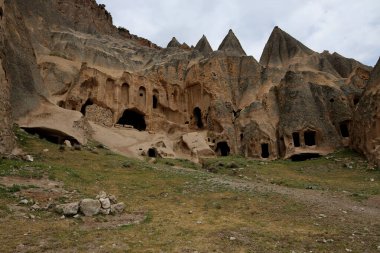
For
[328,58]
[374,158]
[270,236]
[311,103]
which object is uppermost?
[328,58]

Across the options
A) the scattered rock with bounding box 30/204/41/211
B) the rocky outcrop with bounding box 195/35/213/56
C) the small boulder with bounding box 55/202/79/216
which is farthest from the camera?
the rocky outcrop with bounding box 195/35/213/56

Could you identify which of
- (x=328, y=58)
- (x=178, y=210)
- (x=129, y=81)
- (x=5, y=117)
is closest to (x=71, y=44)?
(x=129, y=81)

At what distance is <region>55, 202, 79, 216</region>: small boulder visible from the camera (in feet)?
43.7

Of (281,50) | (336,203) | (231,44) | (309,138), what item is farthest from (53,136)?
(281,50)

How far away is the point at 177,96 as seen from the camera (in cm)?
5194

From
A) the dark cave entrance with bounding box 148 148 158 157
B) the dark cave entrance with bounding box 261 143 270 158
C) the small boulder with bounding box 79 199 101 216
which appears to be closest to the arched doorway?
the dark cave entrance with bounding box 148 148 158 157

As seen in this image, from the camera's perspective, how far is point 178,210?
1525 centimetres

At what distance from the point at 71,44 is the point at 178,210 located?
42722mm

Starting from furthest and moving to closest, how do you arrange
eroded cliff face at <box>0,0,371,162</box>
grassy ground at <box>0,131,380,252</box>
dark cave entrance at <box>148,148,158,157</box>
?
dark cave entrance at <box>148,148,158,157</box>
eroded cliff face at <box>0,0,371,162</box>
grassy ground at <box>0,131,380,252</box>

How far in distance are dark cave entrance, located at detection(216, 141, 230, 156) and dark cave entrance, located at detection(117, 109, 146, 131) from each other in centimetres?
981

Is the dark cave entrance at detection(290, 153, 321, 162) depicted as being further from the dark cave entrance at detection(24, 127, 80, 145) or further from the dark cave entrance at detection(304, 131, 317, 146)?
the dark cave entrance at detection(24, 127, 80, 145)

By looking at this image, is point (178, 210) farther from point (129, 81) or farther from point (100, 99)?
point (129, 81)

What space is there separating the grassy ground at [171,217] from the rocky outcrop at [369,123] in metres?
6.89

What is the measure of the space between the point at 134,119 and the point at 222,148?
41.2ft
